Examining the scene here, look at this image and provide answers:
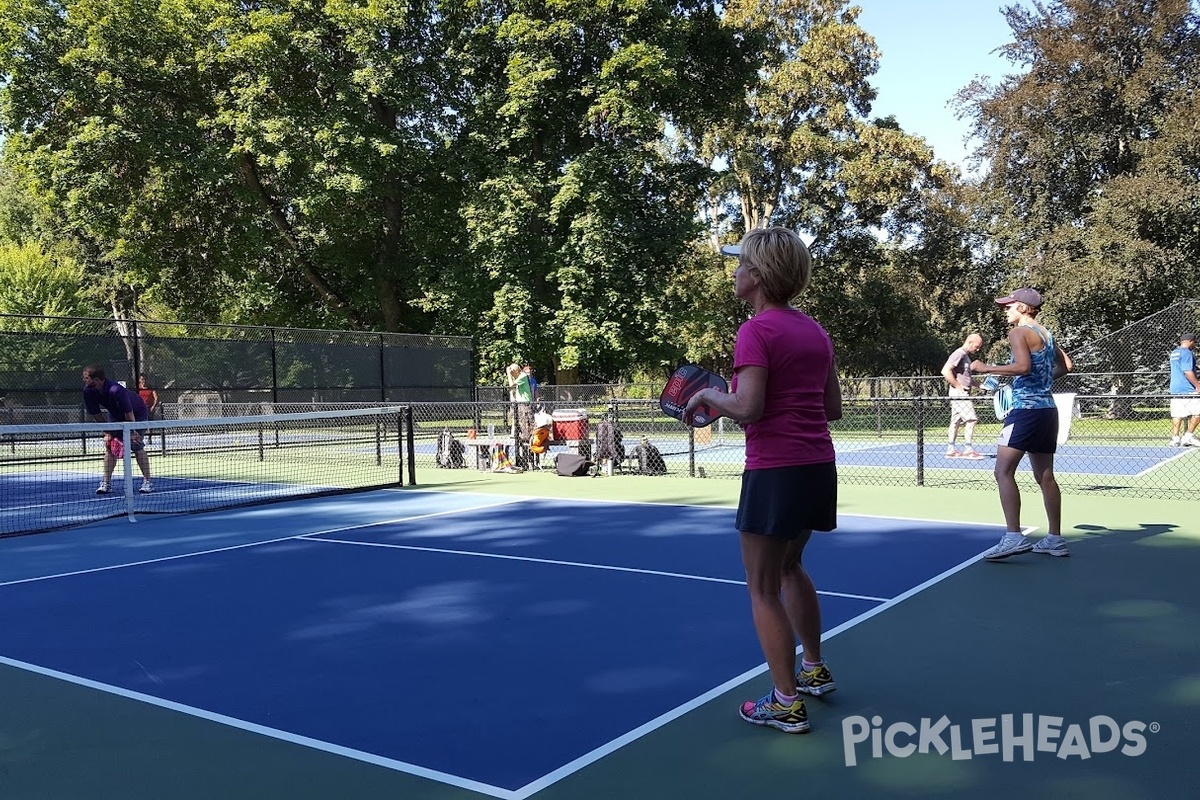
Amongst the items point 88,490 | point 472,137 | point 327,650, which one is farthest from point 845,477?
point 472,137

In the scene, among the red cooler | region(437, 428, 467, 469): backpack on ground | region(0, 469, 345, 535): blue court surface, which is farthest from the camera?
the red cooler

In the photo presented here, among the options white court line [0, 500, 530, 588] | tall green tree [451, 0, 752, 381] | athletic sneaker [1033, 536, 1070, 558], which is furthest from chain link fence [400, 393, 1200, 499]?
tall green tree [451, 0, 752, 381]

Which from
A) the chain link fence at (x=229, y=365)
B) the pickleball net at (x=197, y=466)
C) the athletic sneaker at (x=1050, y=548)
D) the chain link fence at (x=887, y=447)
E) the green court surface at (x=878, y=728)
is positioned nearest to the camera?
the green court surface at (x=878, y=728)

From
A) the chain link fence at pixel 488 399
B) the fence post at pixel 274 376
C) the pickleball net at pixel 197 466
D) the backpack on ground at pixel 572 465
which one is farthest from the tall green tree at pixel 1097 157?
the fence post at pixel 274 376

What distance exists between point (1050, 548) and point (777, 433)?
4.17 meters

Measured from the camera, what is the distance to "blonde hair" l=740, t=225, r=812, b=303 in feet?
11.4

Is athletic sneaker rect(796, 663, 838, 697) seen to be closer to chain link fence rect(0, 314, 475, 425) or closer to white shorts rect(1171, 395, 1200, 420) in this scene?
white shorts rect(1171, 395, 1200, 420)

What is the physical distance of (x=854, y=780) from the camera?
121 inches

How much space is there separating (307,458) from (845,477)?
10587 millimetres

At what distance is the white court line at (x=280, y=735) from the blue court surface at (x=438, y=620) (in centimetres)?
1

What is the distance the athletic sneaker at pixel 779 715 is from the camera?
348cm

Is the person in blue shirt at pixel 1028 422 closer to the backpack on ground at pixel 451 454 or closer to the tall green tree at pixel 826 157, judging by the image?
the backpack on ground at pixel 451 454

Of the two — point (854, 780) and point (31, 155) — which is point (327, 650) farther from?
point (31, 155)

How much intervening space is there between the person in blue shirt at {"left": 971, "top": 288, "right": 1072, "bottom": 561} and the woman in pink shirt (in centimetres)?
337
